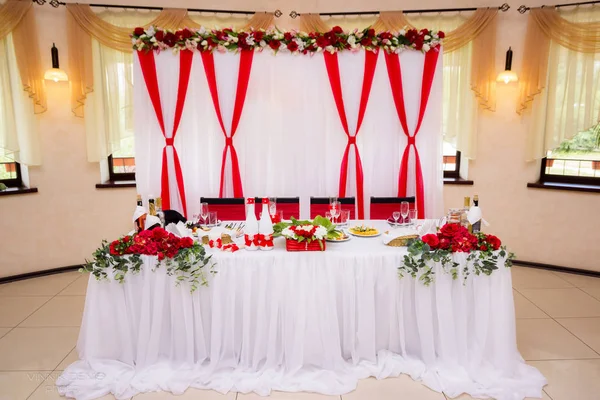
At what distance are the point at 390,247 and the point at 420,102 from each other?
7.14 feet

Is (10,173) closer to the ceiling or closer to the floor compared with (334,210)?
closer to the ceiling

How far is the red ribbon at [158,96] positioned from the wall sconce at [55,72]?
80cm

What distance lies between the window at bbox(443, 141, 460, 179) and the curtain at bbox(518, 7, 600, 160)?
2.84 feet

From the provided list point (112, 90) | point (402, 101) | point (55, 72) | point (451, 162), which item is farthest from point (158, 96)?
point (451, 162)

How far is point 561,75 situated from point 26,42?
219 inches

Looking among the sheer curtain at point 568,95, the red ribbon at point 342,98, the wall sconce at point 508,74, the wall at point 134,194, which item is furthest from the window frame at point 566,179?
the red ribbon at point 342,98

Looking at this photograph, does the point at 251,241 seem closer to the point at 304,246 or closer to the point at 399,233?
the point at 304,246

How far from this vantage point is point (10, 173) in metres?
4.55

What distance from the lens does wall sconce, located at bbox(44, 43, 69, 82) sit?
13.4 ft

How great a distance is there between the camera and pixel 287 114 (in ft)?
14.3

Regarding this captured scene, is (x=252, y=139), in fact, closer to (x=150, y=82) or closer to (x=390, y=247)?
(x=150, y=82)

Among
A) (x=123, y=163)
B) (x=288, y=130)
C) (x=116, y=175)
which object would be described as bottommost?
(x=116, y=175)

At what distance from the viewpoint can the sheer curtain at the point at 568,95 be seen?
4.18m

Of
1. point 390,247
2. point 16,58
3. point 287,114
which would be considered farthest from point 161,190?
point 390,247
